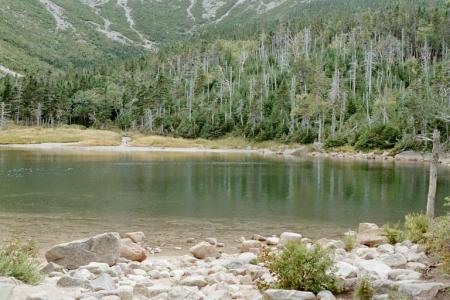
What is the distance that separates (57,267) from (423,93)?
101m

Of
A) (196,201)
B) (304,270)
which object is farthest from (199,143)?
(304,270)

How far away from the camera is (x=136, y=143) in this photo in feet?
433

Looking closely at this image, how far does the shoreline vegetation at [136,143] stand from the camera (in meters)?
115

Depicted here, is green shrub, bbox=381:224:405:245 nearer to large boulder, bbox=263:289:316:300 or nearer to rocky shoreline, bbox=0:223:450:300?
rocky shoreline, bbox=0:223:450:300

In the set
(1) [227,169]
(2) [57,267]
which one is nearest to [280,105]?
(1) [227,169]

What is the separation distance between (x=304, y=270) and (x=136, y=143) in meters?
121

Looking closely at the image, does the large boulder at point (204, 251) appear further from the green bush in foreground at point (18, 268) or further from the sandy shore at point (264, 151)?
the sandy shore at point (264, 151)

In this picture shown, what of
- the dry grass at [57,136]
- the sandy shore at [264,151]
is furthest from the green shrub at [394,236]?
the dry grass at [57,136]

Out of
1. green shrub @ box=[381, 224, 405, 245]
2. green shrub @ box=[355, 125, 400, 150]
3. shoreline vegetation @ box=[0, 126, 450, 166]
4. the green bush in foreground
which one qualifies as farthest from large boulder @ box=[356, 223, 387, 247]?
shoreline vegetation @ box=[0, 126, 450, 166]

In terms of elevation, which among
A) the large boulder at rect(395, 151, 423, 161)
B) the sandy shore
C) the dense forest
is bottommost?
the sandy shore

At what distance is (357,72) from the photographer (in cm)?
14700

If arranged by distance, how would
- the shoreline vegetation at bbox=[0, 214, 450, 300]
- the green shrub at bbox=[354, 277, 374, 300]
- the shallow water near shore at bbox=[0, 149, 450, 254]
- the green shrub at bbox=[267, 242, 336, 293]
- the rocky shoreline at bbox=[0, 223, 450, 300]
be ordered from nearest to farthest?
the green shrub at bbox=[354, 277, 374, 300]
the shoreline vegetation at bbox=[0, 214, 450, 300]
the rocky shoreline at bbox=[0, 223, 450, 300]
the green shrub at bbox=[267, 242, 336, 293]
the shallow water near shore at bbox=[0, 149, 450, 254]

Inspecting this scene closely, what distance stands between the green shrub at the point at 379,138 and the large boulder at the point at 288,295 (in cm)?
9545

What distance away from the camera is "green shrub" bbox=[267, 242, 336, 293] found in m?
13.7
